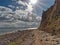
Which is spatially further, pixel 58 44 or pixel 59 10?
pixel 59 10

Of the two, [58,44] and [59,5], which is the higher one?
[59,5]

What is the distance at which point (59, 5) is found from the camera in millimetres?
184875

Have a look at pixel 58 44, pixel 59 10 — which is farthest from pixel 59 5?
pixel 58 44

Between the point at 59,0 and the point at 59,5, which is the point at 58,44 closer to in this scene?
the point at 59,5

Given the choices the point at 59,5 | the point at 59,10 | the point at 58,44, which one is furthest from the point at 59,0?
the point at 58,44

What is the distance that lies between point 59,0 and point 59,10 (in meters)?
26.4

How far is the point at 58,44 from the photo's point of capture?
4681cm

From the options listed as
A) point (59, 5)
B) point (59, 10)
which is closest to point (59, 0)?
point (59, 5)

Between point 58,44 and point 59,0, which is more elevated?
point 59,0

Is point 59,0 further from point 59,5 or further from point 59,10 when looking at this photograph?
point 59,10

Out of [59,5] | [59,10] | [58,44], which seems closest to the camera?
[58,44]

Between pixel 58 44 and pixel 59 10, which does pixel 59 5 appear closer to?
pixel 59 10

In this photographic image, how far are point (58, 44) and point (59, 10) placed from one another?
→ 12901 centimetres

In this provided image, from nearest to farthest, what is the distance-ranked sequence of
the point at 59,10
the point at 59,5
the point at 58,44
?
the point at 58,44 < the point at 59,10 < the point at 59,5
